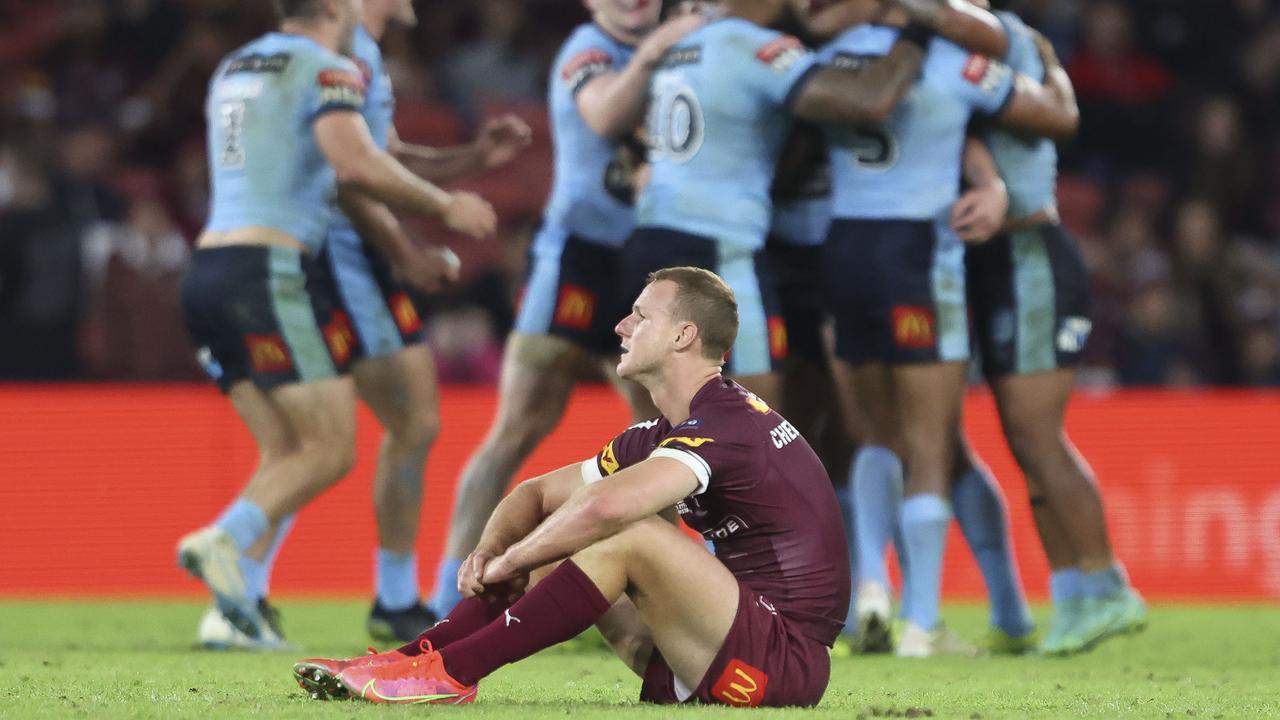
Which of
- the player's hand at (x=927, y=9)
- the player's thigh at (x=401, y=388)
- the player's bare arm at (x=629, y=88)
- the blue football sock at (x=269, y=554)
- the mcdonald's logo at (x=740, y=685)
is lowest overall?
the blue football sock at (x=269, y=554)

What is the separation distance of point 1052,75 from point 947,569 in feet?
12.6

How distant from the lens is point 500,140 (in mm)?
7773

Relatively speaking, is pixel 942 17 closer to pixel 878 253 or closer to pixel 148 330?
pixel 878 253

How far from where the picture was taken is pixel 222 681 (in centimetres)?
509

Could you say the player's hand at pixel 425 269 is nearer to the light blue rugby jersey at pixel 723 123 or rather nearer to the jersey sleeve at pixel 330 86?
the jersey sleeve at pixel 330 86

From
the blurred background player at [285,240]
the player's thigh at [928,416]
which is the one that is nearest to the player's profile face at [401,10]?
the blurred background player at [285,240]

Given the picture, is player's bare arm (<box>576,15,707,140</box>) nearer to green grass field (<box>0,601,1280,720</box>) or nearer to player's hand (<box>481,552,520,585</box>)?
green grass field (<box>0,601,1280,720</box>)

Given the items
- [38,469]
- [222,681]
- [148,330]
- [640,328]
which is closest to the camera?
[640,328]

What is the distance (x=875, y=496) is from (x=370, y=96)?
8.43 ft

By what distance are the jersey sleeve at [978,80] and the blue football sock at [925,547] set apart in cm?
145

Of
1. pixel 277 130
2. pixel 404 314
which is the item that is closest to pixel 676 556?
pixel 277 130

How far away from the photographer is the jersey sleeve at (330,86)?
6574 millimetres

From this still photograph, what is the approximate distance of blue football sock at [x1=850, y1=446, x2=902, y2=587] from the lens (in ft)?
22.2

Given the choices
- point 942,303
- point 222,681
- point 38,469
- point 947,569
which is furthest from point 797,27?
point 38,469
